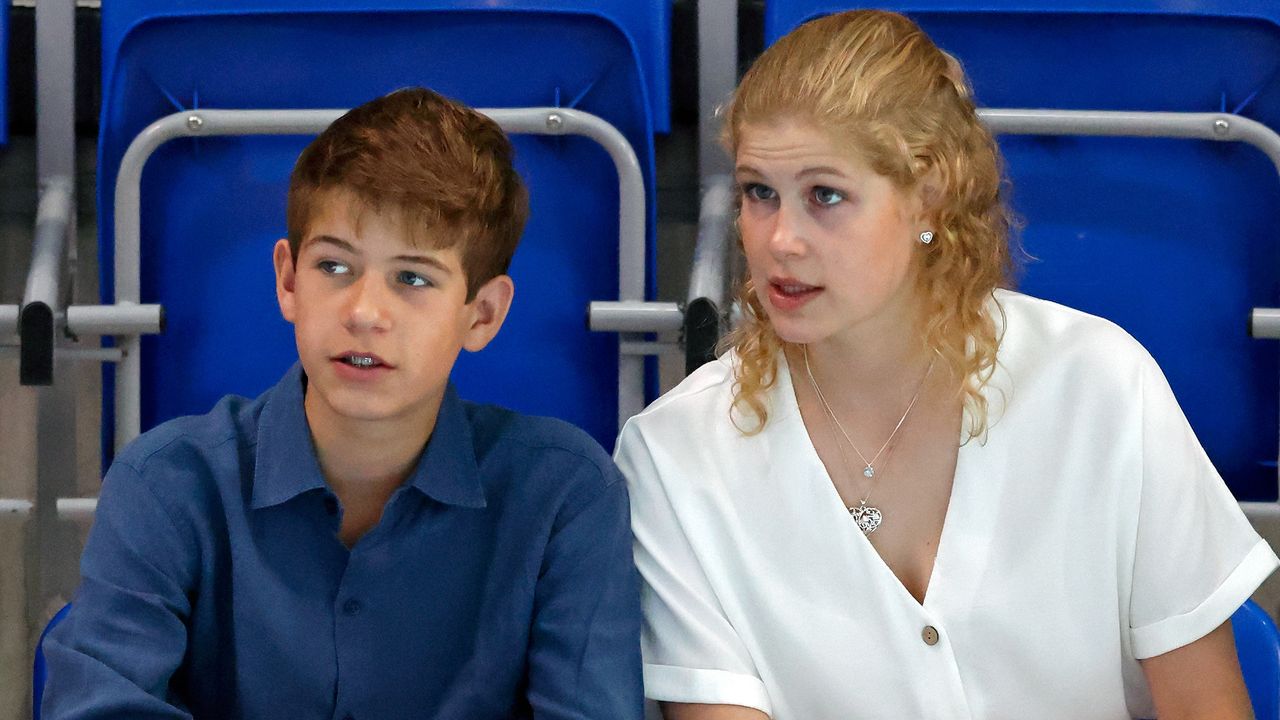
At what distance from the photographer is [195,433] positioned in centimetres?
136

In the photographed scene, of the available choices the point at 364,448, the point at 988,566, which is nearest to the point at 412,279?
the point at 364,448

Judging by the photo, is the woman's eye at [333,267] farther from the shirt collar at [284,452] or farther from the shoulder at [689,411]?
the shoulder at [689,411]

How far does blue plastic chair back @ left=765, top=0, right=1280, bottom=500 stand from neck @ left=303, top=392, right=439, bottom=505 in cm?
77

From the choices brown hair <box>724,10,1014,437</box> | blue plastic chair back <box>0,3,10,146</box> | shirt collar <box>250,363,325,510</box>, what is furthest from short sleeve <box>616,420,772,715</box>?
blue plastic chair back <box>0,3,10,146</box>

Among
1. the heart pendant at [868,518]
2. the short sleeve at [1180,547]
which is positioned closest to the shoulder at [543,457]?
the heart pendant at [868,518]

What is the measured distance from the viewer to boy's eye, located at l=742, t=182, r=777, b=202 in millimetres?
1413

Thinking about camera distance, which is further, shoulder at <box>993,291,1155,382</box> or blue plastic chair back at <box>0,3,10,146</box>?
blue plastic chair back at <box>0,3,10,146</box>

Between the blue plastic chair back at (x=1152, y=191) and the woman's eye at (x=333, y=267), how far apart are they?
0.76 m

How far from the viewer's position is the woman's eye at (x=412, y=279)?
4.41ft

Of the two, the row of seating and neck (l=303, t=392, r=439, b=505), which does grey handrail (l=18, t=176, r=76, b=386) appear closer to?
the row of seating

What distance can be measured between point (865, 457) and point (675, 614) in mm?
258

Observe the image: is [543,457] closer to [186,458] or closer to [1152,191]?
[186,458]

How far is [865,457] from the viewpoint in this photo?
4.91 feet

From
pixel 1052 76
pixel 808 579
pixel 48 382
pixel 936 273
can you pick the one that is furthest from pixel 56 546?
pixel 1052 76
